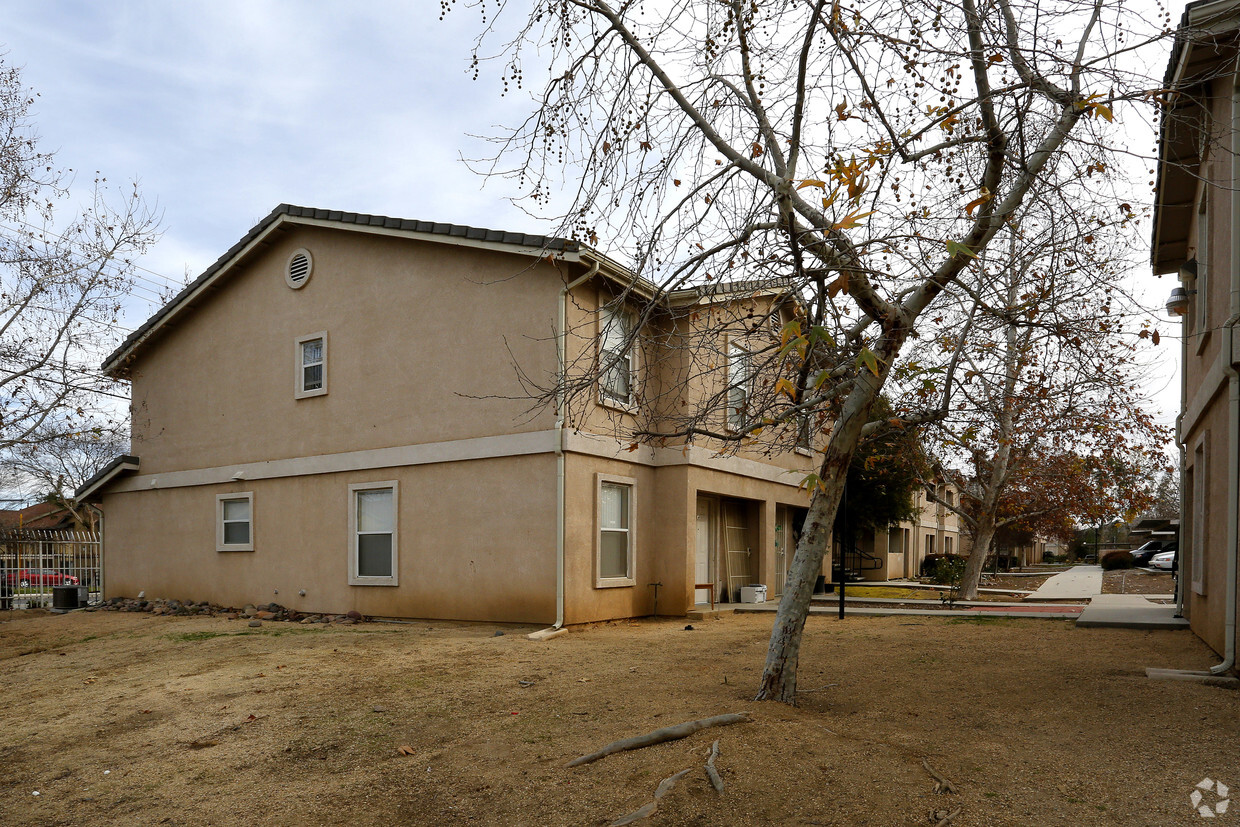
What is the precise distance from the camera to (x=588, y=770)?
540 centimetres

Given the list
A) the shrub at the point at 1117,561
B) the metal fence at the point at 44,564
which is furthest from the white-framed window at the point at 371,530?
the shrub at the point at 1117,561

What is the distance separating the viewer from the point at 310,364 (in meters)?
16.2

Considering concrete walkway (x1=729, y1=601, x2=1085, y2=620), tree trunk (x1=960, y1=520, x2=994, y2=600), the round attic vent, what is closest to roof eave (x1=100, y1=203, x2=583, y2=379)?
the round attic vent

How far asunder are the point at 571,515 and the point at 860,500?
549 inches

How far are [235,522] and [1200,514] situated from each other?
52.0 feet

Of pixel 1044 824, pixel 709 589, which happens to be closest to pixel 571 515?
pixel 709 589

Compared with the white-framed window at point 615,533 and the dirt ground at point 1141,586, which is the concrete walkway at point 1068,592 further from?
the white-framed window at point 615,533

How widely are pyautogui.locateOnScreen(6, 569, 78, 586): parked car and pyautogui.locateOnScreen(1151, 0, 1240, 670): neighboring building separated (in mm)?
21317

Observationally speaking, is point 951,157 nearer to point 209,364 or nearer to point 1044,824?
point 1044,824

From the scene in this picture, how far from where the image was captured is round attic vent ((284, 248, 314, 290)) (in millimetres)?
16328

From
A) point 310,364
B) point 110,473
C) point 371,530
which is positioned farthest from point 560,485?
point 110,473

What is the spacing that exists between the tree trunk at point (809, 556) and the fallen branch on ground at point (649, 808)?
1.75m

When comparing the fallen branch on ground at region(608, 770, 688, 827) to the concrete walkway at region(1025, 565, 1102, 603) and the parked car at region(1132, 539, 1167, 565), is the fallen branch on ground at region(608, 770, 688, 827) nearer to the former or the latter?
the concrete walkway at region(1025, 565, 1102, 603)

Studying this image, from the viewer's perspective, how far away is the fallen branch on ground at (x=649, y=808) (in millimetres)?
4617
